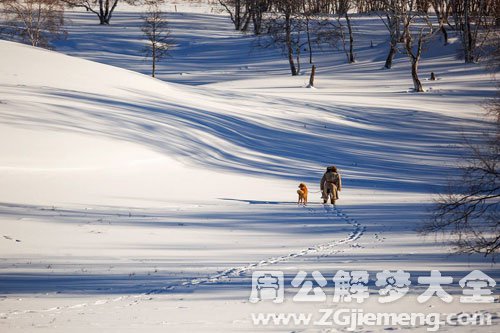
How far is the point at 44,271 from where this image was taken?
10945 mm

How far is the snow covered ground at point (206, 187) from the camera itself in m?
9.59

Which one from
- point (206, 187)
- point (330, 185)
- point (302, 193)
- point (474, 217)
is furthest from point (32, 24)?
point (474, 217)

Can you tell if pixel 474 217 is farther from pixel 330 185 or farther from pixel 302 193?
pixel 330 185

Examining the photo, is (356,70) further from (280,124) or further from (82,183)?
(82,183)

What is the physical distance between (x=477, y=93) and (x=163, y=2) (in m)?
71.5

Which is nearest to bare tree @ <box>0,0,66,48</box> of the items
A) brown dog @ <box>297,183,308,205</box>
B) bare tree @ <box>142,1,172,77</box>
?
bare tree @ <box>142,1,172,77</box>

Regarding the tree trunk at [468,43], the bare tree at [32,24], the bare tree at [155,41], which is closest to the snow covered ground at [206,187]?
the tree trunk at [468,43]

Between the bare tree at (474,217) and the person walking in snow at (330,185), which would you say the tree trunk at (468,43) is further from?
the person walking in snow at (330,185)

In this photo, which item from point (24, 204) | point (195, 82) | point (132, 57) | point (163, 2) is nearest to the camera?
point (24, 204)

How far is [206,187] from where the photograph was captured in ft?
72.0

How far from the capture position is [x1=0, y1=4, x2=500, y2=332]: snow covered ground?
9.59 m

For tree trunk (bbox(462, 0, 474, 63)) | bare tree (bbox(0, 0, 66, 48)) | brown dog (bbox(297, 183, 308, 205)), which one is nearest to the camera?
brown dog (bbox(297, 183, 308, 205))

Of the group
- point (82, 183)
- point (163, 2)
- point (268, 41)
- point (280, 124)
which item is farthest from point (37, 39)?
point (163, 2)

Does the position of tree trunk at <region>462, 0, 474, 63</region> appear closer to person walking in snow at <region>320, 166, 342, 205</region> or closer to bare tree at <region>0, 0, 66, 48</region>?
person walking in snow at <region>320, 166, 342, 205</region>
